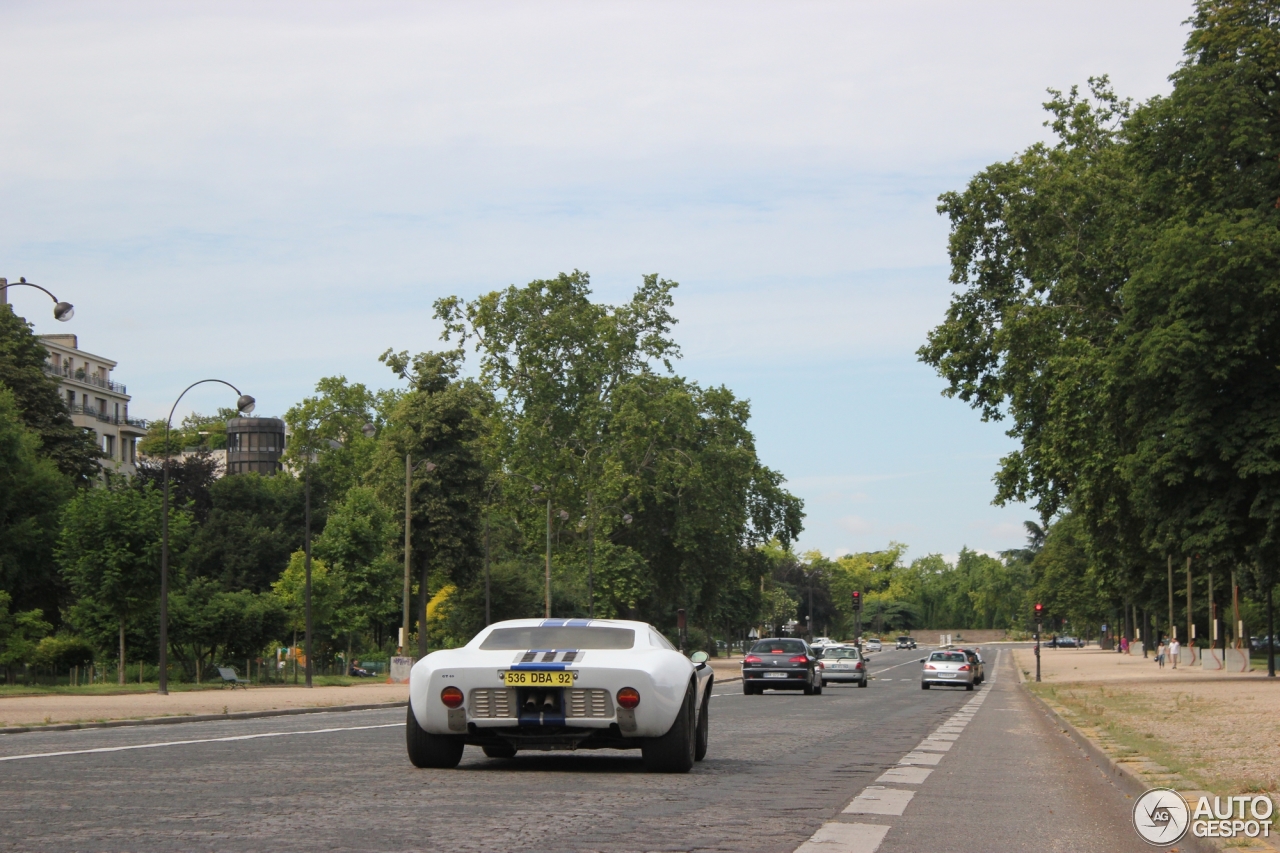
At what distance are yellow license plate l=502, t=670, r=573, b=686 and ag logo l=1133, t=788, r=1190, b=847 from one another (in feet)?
14.0

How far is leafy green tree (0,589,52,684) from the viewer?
1791 inches

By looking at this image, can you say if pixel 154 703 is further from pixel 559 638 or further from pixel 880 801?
pixel 880 801

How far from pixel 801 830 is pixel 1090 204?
40.0 m

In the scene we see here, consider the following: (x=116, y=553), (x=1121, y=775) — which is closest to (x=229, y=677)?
(x=116, y=553)

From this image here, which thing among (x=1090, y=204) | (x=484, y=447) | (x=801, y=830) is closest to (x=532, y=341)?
(x=484, y=447)

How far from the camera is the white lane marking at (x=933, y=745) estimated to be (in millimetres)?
18094

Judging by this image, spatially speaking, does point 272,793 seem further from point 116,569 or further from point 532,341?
point 532,341

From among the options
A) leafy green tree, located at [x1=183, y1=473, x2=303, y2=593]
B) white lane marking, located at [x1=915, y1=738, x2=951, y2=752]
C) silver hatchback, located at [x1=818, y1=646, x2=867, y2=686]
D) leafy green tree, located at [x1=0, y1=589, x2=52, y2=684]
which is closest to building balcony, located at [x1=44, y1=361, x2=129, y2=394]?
leafy green tree, located at [x1=183, y1=473, x2=303, y2=593]

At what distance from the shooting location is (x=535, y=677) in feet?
38.8

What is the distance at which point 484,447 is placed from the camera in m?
73.0

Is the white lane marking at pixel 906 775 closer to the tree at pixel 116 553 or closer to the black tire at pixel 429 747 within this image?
the black tire at pixel 429 747

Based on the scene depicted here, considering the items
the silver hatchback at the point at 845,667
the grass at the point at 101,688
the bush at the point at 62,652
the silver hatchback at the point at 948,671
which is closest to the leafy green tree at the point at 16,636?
the bush at the point at 62,652

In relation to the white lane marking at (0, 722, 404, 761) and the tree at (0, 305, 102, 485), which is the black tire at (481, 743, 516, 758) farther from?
the tree at (0, 305, 102, 485)

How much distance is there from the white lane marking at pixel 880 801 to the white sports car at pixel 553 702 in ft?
5.33
